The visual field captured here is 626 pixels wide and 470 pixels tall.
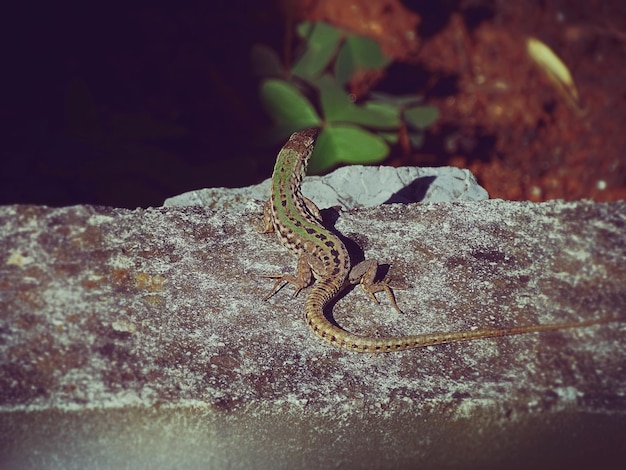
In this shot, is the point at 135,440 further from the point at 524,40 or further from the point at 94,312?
the point at 524,40

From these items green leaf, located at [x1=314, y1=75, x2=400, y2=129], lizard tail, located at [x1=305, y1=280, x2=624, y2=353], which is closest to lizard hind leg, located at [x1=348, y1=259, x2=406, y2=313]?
lizard tail, located at [x1=305, y1=280, x2=624, y2=353]

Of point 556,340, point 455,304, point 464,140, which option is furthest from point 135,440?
point 464,140

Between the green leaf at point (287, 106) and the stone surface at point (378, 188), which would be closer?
the stone surface at point (378, 188)

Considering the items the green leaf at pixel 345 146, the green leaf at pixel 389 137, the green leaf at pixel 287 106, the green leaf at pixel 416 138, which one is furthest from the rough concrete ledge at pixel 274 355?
the green leaf at pixel 416 138

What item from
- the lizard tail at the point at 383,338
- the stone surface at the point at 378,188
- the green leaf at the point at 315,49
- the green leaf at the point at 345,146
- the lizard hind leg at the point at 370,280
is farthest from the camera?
the green leaf at the point at 315,49

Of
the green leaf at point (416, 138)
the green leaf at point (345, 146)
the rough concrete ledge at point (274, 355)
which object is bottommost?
the rough concrete ledge at point (274, 355)

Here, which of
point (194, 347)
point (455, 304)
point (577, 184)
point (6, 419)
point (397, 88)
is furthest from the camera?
point (397, 88)

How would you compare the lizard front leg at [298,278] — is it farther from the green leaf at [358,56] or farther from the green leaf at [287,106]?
the green leaf at [358,56]
